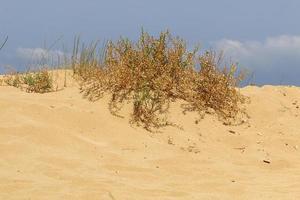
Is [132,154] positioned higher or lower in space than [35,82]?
lower

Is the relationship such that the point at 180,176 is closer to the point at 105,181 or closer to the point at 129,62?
the point at 105,181

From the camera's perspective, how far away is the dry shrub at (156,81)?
25.2 ft

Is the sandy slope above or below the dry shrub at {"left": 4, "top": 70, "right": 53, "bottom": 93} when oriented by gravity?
below

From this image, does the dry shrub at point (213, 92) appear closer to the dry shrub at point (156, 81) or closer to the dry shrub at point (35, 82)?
the dry shrub at point (156, 81)

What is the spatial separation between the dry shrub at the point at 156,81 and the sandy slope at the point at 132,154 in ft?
0.91

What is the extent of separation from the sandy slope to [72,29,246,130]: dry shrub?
0.91ft

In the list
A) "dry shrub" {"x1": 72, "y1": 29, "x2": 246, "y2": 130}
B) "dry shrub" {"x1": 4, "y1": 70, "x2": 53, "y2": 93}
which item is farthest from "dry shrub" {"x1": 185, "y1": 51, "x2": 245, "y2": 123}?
"dry shrub" {"x1": 4, "y1": 70, "x2": 53, "y2": 93}

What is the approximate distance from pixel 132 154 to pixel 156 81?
181 centimetres

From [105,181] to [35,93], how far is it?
3.31m

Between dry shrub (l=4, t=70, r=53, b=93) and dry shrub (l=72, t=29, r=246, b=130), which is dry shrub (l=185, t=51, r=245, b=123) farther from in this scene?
dry shrub (l=4, t=70, r=53, b=93)

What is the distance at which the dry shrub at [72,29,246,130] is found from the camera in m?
7.68

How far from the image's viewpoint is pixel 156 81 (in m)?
7.91

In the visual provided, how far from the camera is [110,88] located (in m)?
7.95

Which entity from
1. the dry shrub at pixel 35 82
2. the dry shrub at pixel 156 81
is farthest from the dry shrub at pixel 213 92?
the dry shrub at pixel 35 82
